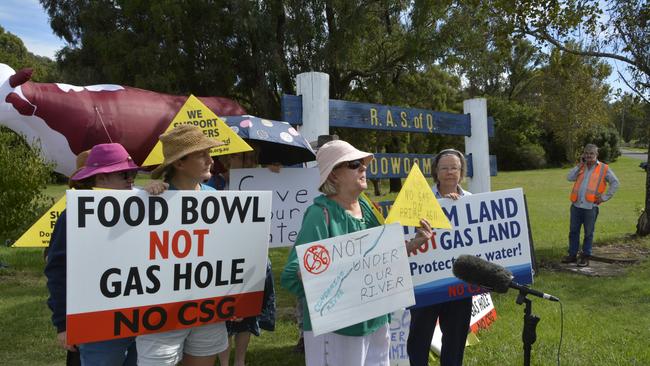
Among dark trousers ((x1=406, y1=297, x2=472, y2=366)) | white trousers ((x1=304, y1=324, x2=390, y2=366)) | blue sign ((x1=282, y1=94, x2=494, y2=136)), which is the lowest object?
dark trousers ((x1=406, y1=297, x2=472, y2=366))

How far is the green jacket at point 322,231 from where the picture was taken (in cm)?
257

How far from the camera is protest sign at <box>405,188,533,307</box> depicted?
11.9 ft

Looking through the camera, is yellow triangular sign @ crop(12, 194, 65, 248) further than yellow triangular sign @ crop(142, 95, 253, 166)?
No

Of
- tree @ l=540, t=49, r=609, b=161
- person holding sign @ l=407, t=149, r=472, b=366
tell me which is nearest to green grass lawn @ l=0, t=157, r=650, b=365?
person holding sign @ l=407, t=149, r=472, b=366

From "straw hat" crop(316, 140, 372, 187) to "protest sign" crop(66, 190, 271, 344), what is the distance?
0.40 meters

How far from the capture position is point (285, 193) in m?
4.72

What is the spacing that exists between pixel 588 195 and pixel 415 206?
7.14 meters

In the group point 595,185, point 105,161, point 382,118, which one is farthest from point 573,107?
point 105,161

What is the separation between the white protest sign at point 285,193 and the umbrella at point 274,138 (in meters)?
0.21

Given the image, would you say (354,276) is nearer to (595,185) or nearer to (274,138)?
(274,138)

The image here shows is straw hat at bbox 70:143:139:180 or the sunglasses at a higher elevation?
straw hat at bbox 70:143:139:180

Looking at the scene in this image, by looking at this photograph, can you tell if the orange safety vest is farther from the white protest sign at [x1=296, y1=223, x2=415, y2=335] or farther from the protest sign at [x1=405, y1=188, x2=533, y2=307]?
the white protest sign at [x1=296, y1=223, x2=415, y2=335]

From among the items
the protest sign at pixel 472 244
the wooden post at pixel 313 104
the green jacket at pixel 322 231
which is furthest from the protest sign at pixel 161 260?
the wooden post at pixel 313 104

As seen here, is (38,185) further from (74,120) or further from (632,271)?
(632,271)
